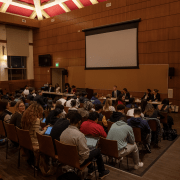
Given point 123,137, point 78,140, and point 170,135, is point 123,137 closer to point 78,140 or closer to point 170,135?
point 78,140

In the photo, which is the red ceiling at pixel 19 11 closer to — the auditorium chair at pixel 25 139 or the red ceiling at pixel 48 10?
the red ceiling at pixel 48 10

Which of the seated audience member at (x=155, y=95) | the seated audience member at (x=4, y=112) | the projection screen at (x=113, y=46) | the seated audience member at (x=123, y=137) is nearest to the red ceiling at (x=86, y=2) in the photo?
the projection screen at (x=113, y=46)

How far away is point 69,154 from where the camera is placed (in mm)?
2570

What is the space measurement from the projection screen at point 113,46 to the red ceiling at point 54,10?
324 centimetres

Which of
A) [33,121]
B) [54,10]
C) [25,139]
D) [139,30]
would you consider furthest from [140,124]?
[54,10]

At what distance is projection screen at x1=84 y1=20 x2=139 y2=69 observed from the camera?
30.7ft

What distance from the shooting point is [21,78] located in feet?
48.7

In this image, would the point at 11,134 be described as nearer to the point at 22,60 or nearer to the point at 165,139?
the point at 165,139

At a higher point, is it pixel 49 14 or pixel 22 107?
pixel 49 14

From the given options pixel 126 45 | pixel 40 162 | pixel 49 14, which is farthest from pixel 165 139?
pixel 49 14

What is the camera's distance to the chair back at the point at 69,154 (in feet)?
8.22

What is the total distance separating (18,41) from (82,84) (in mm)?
6532

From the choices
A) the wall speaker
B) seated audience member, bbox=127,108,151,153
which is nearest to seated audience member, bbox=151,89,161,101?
the wall speaker

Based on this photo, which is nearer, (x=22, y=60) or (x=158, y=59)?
(x=158, y=59)
